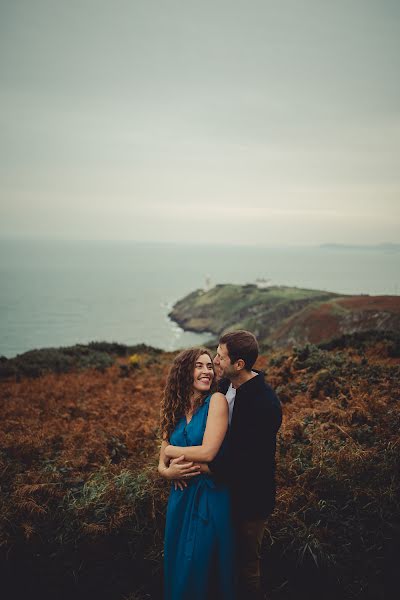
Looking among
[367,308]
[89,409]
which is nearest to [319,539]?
[89,409]

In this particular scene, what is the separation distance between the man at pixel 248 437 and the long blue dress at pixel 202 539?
0.41 feet

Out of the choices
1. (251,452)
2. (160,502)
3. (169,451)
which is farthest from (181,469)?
(160,502)

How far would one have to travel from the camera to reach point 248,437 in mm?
2924

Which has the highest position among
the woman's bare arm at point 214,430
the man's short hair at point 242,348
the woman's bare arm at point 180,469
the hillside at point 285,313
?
the man's short hair at point 242,348

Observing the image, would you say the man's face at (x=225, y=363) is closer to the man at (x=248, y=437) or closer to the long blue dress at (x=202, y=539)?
the man at (x=248, y=437)

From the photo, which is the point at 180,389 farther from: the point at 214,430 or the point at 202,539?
the point at 202,539

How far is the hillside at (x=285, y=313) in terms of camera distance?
2830cm

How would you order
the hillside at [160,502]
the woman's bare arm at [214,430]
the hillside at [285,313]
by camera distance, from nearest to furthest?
the woman's bare arm at [214,430], the hillside at [160,502], the hillside at [285,313]

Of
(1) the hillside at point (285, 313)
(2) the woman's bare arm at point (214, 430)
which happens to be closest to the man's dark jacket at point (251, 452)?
(2) the woman's bare arm at point (214, 430)

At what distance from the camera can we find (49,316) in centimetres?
8275

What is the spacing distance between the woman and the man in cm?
11

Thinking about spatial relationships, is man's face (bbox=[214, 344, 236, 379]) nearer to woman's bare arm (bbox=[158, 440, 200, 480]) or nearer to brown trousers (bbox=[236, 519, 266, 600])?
woman's bare arm (bbox=[158, 440, 200, 480])

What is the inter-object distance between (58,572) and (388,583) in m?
3.62

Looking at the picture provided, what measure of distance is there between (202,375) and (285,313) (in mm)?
56299
